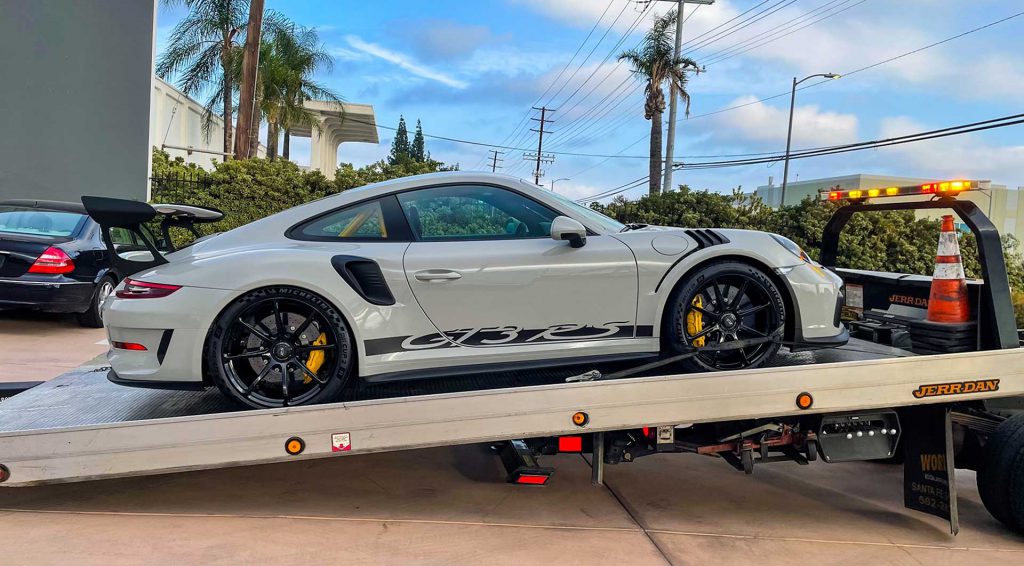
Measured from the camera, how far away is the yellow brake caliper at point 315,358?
139 inches

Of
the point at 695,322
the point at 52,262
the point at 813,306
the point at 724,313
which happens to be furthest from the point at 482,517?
the point at 52,262

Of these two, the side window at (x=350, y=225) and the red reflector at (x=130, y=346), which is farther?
the side window at (x=350, y=225)

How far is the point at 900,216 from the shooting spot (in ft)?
52.1

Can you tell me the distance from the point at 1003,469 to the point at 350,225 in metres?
3.61

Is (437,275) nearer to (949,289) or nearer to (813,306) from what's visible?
(813,306)

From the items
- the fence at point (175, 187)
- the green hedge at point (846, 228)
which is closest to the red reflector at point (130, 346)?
the fence at point (175, 187)

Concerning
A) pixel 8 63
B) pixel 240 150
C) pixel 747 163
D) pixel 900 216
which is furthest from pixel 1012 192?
pixel 8 63

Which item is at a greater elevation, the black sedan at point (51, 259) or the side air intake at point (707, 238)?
the side air intake at point (707, 238)

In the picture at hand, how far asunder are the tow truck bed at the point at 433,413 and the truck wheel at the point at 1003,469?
26 cm

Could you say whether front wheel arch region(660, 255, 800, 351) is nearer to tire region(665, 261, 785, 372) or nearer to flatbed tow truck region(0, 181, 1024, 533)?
tire region(665, 261, 785, 372)

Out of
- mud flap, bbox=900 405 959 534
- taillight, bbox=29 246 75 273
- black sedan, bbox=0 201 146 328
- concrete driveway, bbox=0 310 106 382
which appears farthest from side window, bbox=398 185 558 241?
taillight, bbox=29 246 75 273

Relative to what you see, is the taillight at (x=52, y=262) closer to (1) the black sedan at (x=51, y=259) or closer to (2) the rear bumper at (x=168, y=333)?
(1) the black sedan at (x=51, y=259)

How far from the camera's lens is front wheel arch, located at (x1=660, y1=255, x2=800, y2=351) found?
3766 millimetres

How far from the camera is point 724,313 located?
3.81 meters
